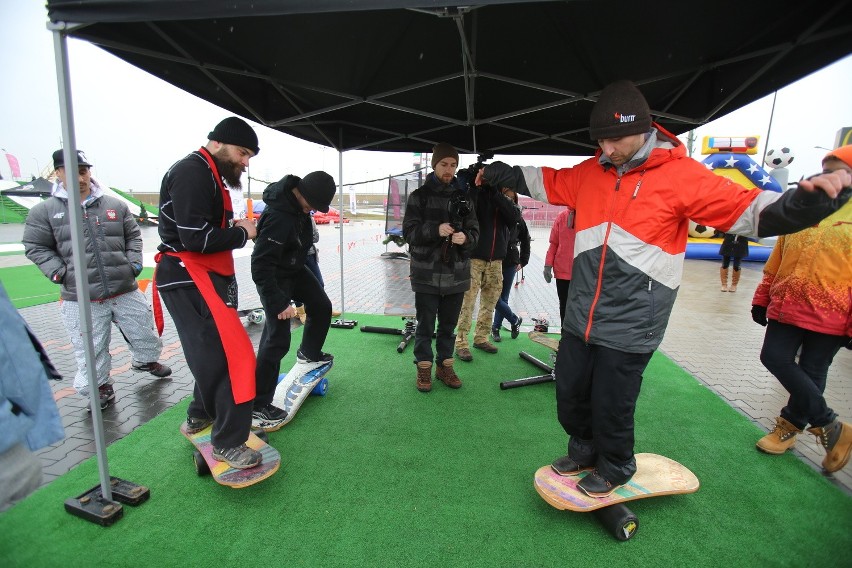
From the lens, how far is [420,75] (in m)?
3.52

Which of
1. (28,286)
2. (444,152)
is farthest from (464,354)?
(28,286)

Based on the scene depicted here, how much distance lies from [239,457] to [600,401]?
2126 millimetres

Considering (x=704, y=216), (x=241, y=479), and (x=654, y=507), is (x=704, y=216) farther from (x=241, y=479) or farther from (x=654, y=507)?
(x=241, y=479)

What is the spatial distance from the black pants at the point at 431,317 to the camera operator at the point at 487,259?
2.25 ft

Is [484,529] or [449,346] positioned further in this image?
[449,346]

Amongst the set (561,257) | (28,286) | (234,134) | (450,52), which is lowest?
(28,286)

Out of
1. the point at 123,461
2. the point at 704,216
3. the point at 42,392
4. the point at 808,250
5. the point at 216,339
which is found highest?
the point at 704,216

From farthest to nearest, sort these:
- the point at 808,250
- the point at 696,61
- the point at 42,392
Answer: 1. the point at 696,61
2. the point at 808,250
3. the point at 42,392

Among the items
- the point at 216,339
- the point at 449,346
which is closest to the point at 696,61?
the point at 449,346

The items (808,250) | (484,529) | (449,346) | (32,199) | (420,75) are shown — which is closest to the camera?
(484,529)

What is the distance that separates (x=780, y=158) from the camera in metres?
13.0

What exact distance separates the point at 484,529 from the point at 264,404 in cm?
186

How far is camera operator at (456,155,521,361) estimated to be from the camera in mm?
4410

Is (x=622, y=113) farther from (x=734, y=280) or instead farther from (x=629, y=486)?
(x=734, y=280)
